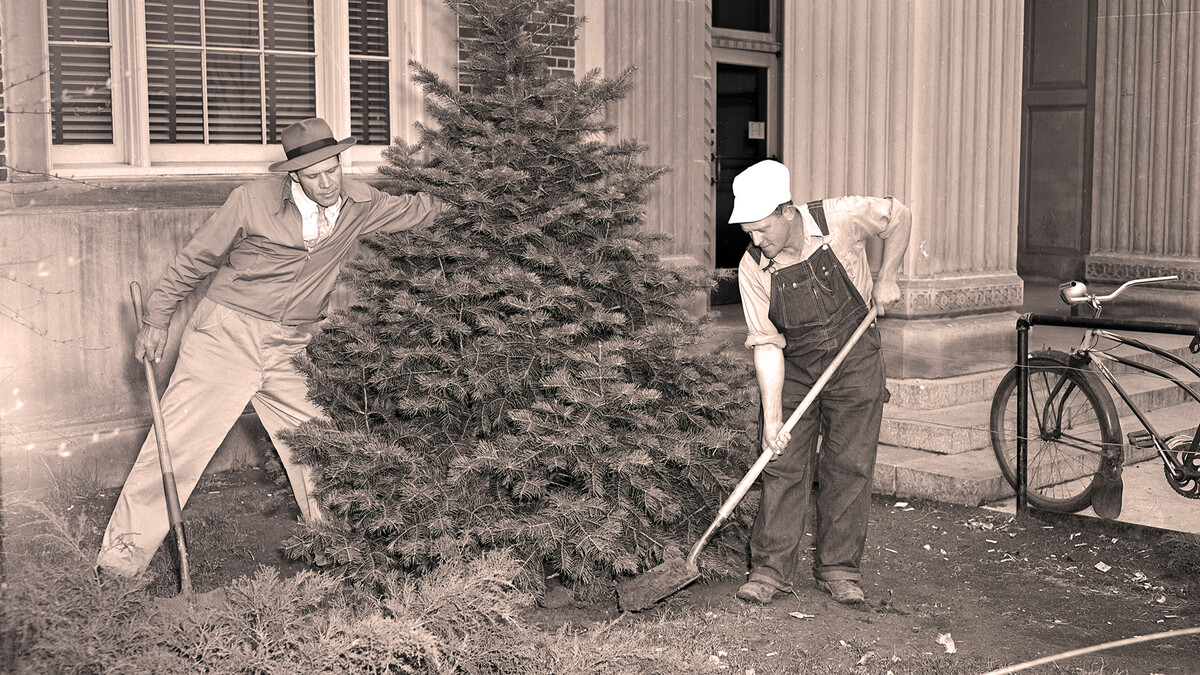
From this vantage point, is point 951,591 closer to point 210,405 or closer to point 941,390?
point 941,390

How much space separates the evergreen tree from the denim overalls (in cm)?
27

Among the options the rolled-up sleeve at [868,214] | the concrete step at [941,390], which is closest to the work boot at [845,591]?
the rolled-up sleeve at [868,214]

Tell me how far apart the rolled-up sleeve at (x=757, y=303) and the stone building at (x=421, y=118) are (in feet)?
10.6

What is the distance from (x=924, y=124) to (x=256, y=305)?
470 cm

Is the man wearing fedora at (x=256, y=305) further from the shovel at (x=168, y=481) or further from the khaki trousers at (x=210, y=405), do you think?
the shovel at (x=168, y=481)

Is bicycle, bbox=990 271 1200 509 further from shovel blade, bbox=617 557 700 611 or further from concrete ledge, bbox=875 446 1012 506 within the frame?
shovel blade, bbox=617 557 700 611

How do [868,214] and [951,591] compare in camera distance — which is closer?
[868,214]

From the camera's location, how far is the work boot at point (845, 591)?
5.34 meters

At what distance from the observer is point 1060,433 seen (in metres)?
6.59

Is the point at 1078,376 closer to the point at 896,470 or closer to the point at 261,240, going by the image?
the point at 896,470

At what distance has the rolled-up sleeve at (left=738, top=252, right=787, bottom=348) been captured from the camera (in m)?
5.19

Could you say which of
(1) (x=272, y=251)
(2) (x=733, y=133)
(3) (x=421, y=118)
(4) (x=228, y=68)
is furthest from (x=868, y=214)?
(2) (x=733, y=133)

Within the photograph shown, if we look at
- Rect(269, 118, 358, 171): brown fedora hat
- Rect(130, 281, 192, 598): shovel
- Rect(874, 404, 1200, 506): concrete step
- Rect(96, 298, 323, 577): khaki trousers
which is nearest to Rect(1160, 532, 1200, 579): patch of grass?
Rect(874, 404, 1200, 506): concrete step

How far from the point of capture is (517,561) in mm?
4934
